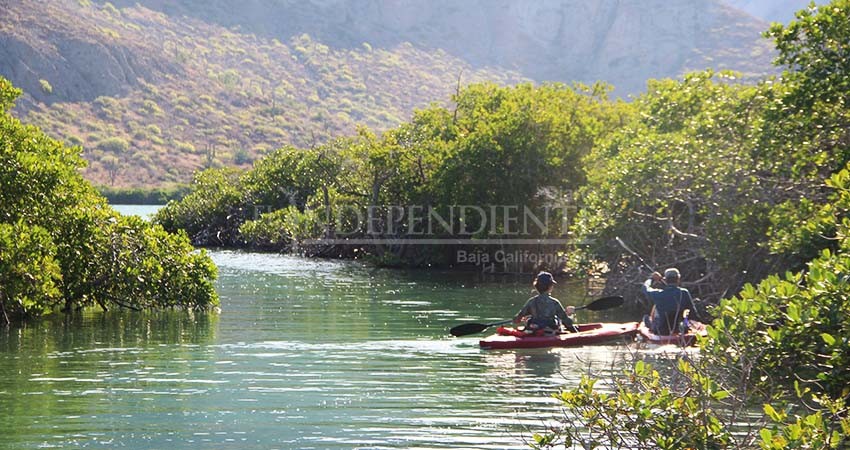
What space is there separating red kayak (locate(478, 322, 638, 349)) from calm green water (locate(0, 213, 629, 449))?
0.18 metres

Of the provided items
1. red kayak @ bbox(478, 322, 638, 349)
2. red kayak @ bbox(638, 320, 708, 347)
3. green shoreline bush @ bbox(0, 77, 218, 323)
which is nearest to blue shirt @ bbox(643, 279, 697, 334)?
red kayak @ bbox(638, 320, 708, 347)

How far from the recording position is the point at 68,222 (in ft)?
85.2

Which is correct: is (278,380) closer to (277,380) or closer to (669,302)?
(277,380)

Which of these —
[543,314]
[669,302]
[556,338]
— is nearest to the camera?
[556,338]

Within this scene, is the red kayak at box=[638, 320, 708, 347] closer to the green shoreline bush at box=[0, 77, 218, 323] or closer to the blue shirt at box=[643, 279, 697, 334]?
the blue shirt at box=[643, 279, 697, 334]

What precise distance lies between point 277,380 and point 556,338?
19.1 ft

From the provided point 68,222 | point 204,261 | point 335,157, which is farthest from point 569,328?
point 335,157

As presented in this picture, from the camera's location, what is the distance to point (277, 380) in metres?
18.7

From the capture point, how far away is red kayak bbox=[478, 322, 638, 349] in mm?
21844

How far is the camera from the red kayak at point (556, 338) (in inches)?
860

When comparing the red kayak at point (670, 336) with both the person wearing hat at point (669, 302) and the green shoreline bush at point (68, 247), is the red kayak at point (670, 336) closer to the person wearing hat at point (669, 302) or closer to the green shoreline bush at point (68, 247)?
the person wearing hat at point (669, 302)

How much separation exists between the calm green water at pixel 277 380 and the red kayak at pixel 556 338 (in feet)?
0.59

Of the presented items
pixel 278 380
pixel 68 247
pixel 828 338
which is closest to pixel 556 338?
pixel 278 380

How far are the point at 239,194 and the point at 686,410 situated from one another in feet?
196
